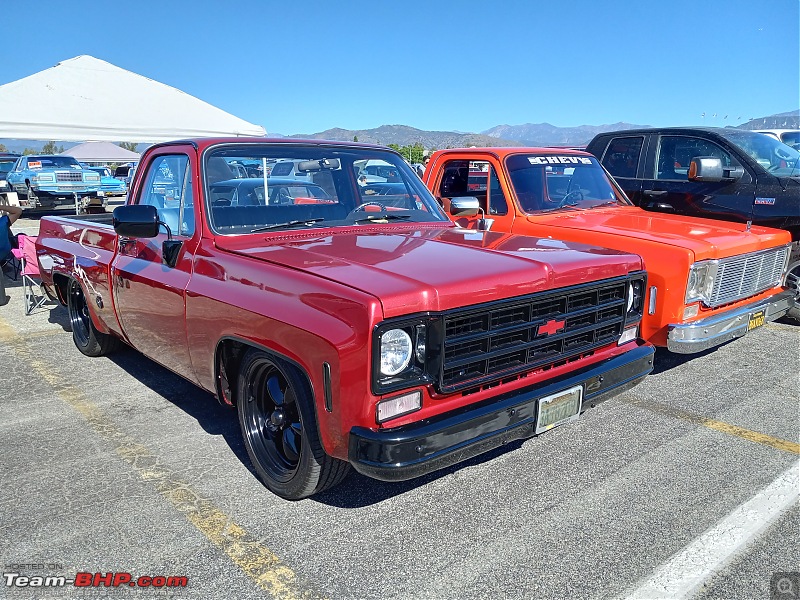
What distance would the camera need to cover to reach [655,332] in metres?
4.81

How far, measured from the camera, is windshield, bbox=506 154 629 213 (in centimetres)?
601

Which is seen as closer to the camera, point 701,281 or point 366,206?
point 366,206

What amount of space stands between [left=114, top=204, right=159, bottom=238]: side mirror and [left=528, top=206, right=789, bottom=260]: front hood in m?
3.37

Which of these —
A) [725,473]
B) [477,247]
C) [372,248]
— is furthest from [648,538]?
[372,248]

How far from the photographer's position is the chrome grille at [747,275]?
499 centimetres

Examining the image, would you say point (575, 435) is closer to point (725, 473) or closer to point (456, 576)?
point (725, 473)

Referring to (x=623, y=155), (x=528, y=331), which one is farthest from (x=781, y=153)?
(x=528, y=331)

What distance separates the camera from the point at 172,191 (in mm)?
4156

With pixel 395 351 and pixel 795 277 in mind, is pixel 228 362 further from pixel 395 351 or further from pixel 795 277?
pixel 795 277

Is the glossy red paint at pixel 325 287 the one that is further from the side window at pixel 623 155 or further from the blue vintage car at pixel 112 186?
the blue vintage car at pixel 112 186

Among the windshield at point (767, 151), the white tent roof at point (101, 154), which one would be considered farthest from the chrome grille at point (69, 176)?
the windshield at point (767, 151)

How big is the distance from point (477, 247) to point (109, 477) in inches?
94.8

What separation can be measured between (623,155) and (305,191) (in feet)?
16.1

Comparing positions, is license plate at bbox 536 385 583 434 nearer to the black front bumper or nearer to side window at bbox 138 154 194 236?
the black front bumper
